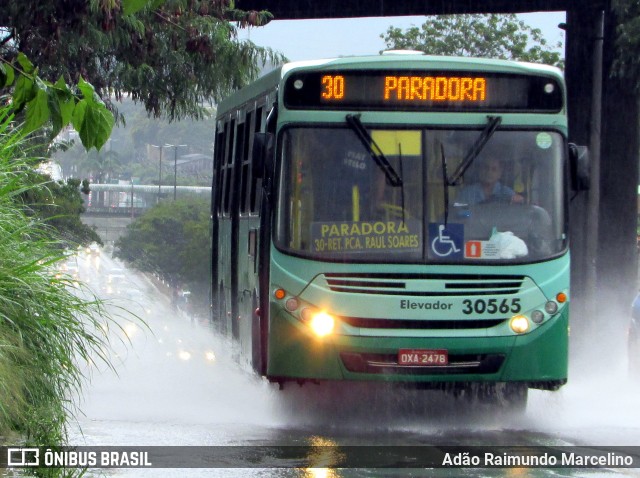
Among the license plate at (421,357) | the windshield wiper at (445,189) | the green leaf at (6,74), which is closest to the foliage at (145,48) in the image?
→ the windshield wiper at (445,189)

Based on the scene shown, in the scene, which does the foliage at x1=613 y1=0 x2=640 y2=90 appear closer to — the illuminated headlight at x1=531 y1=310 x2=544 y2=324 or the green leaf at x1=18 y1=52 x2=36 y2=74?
the illuminated headlight at x1=531 y1=310 x2=544 y2=324

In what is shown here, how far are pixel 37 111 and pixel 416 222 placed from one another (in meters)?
6.27

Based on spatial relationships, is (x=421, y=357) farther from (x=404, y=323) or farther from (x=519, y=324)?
(x=519, y=324)

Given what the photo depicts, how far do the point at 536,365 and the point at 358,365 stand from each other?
1402mm

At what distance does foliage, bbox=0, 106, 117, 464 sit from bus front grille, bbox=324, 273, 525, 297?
2.07 m

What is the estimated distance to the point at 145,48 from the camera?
17922 millimetres

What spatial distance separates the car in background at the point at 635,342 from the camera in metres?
15.2

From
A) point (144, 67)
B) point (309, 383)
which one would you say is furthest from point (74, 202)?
point (309, 383)

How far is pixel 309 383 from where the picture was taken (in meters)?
11.0

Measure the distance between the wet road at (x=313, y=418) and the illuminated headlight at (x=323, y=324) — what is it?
0.76 m

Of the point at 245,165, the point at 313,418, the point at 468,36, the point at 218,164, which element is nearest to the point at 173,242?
the point at 468,36

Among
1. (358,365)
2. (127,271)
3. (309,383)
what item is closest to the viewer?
(358,365)

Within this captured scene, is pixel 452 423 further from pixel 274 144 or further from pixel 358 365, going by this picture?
pixel 274 144

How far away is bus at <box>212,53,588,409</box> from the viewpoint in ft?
33.5
